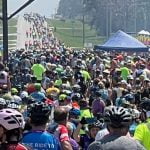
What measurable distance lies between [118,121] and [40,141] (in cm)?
94

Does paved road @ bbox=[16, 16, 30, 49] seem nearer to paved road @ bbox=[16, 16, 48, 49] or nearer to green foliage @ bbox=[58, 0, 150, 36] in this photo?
paved road @ bbox=[16, 16, 48, 49]

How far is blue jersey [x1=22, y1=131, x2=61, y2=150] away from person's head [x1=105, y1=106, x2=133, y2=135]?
2.45 ft

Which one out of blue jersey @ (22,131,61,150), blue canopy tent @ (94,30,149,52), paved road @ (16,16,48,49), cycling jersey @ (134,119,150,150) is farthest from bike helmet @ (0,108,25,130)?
paved road @ (16,16,48,49)

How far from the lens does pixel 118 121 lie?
6246mm

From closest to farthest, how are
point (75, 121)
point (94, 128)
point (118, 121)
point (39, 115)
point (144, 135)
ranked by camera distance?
point (118, 121)
point (39, 115)
point (144, 135)
point (94, 128)
point (75, 121)

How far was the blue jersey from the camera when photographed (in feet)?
22.3

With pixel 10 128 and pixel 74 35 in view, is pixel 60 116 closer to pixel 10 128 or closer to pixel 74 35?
pixel 10 128

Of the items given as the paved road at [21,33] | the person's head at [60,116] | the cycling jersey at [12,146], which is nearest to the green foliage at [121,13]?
the paved road at [21,33]

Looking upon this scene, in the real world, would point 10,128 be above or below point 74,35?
below

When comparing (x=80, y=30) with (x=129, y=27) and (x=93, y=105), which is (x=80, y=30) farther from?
(x=93, y=105)

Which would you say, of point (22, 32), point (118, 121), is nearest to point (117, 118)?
point (118, 121)

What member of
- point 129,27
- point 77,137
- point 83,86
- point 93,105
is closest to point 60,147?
point 77,137

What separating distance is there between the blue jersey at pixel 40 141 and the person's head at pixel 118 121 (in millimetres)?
746

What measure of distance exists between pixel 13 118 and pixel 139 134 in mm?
2349
